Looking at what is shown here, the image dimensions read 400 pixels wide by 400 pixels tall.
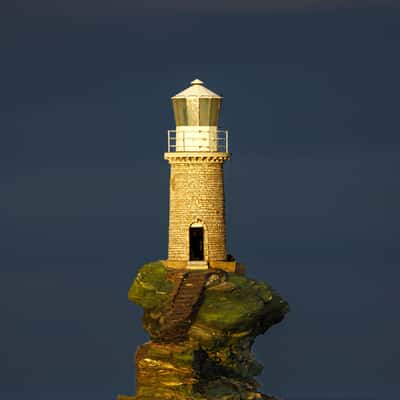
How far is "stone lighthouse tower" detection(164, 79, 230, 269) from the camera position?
140750 mm

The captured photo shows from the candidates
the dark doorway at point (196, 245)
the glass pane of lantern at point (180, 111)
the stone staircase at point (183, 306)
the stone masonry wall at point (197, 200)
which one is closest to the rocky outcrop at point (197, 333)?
the stone staircase at point (183, 306)

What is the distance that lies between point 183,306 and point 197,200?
549 centimetres

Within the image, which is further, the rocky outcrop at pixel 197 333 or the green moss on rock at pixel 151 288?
the green moss on rock at pixel 151 288

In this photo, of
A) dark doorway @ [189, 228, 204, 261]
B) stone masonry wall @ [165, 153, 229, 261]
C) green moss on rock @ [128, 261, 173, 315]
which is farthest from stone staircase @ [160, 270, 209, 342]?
dark doorway @ [189, 228, 204, 261]

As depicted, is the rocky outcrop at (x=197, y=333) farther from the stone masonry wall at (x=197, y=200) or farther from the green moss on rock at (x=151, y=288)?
the stone masonry wall at (x=197, y=200)

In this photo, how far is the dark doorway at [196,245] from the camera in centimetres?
14212

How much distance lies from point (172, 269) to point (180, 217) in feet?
8.46

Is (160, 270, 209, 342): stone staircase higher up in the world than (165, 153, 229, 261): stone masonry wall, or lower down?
lower down

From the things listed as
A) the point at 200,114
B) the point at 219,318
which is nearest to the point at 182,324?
the point at 219,318

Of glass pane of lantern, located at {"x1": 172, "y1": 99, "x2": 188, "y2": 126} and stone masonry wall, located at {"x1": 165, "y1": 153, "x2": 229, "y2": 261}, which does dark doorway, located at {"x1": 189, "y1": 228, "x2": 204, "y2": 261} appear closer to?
stone masonry wall, located at {"x1": 165, "y1": 153, "x2": 229, "y2": 261}

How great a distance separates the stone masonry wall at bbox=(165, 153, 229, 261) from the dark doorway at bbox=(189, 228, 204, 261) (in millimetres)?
899

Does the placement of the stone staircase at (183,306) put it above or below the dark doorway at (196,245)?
below

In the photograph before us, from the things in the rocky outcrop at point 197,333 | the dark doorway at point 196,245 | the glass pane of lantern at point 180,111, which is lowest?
the rocky outcrop at point 197,333

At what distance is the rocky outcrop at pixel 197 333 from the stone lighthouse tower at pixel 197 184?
147 centimetres
